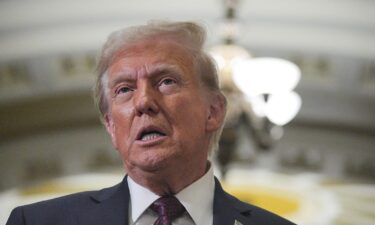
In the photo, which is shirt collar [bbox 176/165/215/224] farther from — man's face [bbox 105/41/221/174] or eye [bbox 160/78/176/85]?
eye [bbox 160/78/176/85]

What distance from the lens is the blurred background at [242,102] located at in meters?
7.15

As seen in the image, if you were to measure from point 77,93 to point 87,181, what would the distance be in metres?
2.42

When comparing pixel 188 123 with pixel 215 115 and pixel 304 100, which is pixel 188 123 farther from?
pixel 304 100

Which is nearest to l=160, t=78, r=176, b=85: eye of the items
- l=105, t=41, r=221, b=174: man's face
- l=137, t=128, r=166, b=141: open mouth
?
l=105, t=41, r=221, b=174: man's face

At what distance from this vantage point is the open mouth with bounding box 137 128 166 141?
151 cm

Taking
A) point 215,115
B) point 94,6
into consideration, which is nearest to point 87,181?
point 94,6

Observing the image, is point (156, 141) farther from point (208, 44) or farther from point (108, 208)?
point (208, 44)

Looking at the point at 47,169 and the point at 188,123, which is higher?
the point at 188,123

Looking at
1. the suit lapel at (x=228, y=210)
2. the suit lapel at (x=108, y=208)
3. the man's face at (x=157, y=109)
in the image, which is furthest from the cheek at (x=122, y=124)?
the suit lapel at (x=228, y=210)

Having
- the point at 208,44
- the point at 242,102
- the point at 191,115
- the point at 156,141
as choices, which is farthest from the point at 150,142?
the point at 208,44

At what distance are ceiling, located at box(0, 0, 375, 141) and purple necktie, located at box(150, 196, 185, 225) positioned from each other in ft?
16.6

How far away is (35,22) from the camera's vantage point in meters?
8.48

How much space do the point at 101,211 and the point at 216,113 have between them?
13.4 inches

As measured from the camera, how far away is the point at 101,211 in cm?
157
